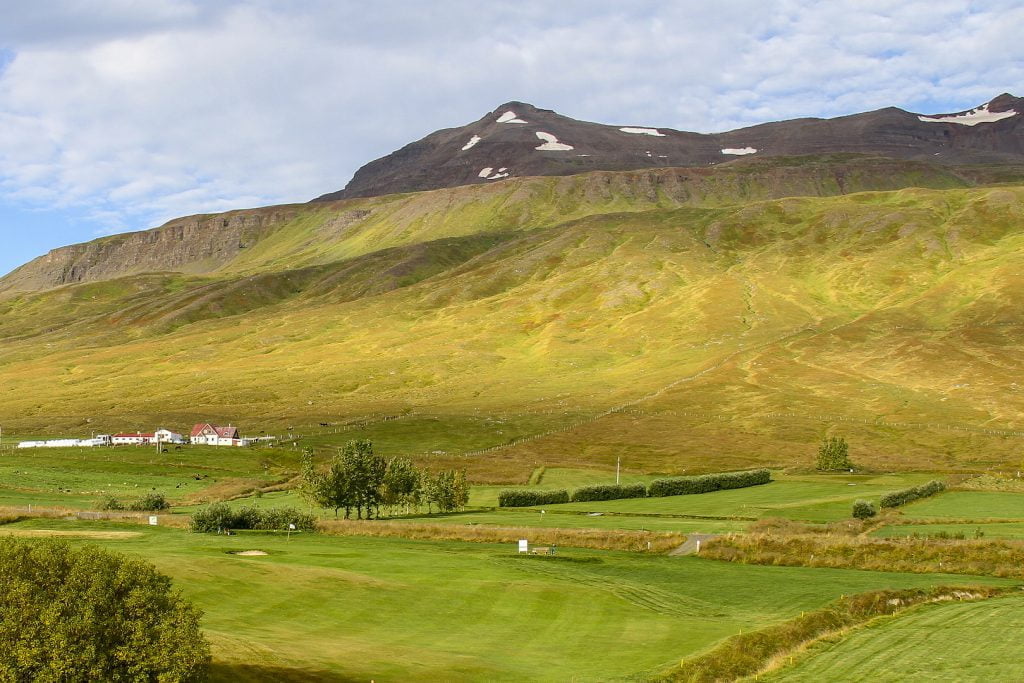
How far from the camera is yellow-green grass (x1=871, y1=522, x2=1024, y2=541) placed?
69.5m

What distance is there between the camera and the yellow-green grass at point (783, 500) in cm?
9140

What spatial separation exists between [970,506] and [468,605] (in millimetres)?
59885

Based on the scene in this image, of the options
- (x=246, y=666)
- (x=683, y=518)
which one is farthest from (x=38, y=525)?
(x=683, y=518)

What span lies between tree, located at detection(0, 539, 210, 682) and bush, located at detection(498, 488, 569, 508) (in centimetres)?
7647

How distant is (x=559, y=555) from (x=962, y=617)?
28.0m

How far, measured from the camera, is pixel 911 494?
96750mm

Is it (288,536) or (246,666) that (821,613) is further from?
(288,536)

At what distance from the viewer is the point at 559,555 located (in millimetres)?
67688

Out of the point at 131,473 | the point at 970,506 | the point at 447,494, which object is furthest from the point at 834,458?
the point at 131,473

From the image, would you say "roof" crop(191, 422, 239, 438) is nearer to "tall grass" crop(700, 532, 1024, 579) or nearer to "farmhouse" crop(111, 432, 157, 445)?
"farmhouse" crop(111, 432, 157, 445)

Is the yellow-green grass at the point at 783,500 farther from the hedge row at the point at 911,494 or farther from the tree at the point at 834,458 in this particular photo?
the tree at the point at 834,458

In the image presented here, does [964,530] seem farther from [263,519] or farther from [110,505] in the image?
[110,505]

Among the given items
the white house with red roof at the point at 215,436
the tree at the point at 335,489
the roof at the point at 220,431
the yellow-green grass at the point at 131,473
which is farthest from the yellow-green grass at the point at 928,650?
the roof at the point at 220,431

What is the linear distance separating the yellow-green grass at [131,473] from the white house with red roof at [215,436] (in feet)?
30.5
